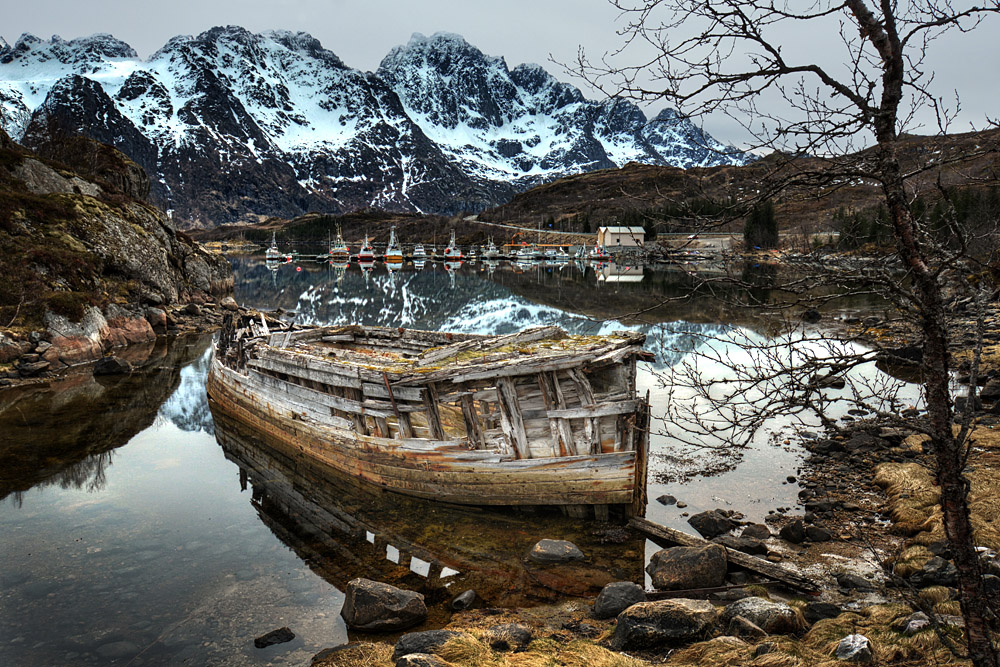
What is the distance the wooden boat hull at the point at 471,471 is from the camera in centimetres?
1237

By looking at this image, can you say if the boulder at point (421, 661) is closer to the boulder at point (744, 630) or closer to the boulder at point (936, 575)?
the boulder at point (744, 630)

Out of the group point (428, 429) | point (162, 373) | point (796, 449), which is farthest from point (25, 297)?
point (796, 449)

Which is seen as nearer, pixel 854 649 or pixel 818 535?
pixel 854 649

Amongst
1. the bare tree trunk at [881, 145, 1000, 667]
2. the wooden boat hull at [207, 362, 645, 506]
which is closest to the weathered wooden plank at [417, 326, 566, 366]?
the wooden boat hull at [207, 362, 645, 506]

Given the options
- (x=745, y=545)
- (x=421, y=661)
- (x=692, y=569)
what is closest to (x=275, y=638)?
(x=421, y=661)

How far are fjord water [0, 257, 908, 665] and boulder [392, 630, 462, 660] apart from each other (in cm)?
148

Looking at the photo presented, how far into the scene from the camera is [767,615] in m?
8.00

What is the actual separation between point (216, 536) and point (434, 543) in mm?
4803

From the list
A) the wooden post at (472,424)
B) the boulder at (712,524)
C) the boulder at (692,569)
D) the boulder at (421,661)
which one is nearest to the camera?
the boulder at (421,661)

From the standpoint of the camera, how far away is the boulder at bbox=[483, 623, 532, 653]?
8234 mm

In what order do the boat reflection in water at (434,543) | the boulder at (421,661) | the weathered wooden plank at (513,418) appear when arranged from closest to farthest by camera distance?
the boulder at (421,661)
the boat reflection in water at (434,543)
the weathered wooden plank at (513,418)

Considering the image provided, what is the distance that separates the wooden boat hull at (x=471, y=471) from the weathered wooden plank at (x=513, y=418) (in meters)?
0.29

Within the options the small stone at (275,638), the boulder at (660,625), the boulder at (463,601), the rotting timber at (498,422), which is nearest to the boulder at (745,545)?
the rotting timber at (498,422)

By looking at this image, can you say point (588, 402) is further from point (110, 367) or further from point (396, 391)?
point (110, 367)
